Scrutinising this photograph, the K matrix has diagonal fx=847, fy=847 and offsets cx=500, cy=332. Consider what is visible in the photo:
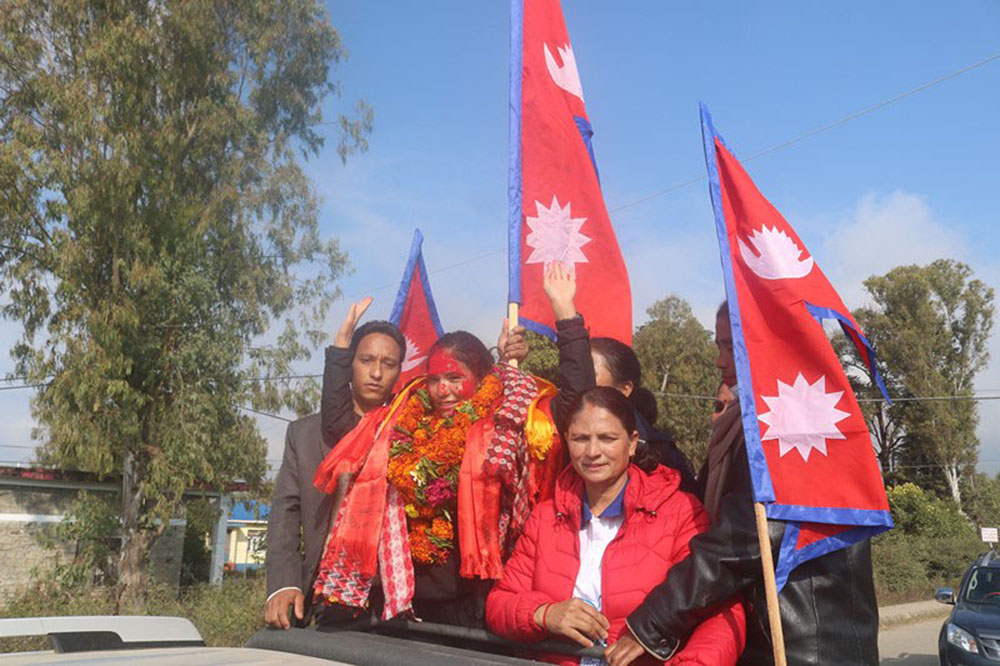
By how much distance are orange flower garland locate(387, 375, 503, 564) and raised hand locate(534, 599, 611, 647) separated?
0.78 m

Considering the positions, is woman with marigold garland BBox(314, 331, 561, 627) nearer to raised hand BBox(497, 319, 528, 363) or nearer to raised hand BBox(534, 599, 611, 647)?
raised hand BBox(497, 319, 528, 363)

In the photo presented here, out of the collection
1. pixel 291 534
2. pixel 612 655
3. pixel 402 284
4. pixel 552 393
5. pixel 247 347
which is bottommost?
pixel 612 655

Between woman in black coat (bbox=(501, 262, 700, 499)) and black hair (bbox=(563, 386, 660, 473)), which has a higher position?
woman in black coat (bbox=(501, 262, 700, 499))

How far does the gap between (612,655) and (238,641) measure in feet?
29.1

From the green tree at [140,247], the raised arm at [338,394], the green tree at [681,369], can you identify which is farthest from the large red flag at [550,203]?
the green tree at [681,369]

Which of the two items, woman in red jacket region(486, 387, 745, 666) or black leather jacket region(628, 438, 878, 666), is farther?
woman in red jacket region(486, 387, 745, 666)

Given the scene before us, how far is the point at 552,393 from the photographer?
137 inches

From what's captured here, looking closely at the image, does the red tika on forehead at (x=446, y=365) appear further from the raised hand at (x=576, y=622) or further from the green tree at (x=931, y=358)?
the green tree at (x=931, y=358)

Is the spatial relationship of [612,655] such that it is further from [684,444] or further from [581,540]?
[684,444]

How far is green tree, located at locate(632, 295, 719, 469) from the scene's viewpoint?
2766 cm

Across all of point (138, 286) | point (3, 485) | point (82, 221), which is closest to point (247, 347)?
point (138, 286)

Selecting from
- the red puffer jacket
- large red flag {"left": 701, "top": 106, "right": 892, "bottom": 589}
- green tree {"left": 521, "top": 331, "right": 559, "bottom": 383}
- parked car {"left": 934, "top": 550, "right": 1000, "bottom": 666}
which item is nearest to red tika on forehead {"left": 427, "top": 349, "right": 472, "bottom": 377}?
the red puffer jacket

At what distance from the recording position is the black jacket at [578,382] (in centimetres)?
309

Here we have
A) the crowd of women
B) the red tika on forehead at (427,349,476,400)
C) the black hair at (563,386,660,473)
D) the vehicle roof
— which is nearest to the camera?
the vehicle roof
